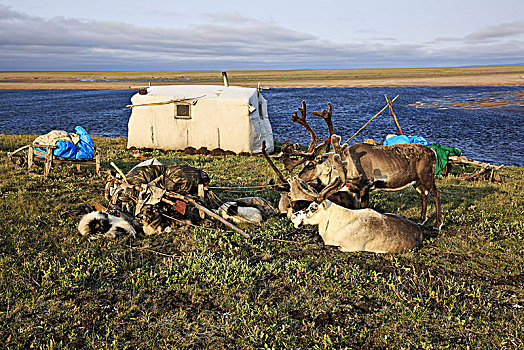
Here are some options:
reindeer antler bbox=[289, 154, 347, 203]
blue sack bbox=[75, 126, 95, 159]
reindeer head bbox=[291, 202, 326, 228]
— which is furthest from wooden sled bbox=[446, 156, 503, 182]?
blue sack bbox=[75, 126, 95, 159]

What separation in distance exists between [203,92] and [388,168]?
12.9 m

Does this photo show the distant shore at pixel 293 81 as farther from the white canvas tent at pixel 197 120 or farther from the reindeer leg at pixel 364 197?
the reindeer leg at pixel 364 197

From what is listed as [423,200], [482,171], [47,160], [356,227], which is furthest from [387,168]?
[47,160]

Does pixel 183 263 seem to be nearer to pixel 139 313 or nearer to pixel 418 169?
pixel 139 313

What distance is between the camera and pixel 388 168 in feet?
29.7

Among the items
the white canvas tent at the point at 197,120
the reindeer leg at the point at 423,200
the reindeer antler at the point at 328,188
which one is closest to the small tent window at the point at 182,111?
the white canvas tent at the point at 197,120

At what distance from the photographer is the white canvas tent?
19.1 m

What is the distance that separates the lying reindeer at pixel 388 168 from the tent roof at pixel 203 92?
10.8m

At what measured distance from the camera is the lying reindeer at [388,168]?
29.7ft

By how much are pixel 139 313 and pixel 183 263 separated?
157 cm

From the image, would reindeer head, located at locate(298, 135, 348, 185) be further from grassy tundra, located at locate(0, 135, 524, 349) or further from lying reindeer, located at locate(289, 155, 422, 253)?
grassy tundra, located at locate(0, 135, 524, 349)

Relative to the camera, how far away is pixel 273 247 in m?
8.11

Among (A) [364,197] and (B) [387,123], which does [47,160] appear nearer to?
(A) [364,197]

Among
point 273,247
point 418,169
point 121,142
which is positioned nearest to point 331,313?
point 273,247
